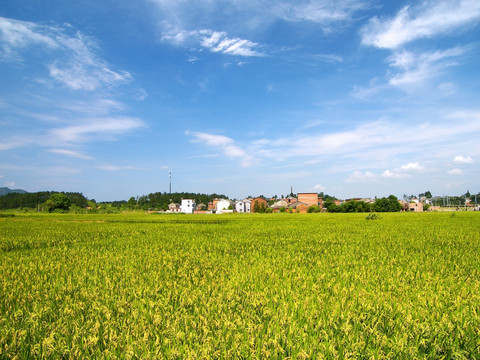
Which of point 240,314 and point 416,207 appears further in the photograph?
point 416,207

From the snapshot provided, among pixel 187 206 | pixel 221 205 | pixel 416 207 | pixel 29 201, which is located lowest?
pixel 416 207

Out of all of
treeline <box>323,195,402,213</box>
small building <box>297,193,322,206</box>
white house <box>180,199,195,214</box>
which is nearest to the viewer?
treeline <box>323,195,402,213</box>

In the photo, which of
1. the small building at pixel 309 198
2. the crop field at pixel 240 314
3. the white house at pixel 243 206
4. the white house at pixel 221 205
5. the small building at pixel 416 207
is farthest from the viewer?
the small building at pixel 416 207

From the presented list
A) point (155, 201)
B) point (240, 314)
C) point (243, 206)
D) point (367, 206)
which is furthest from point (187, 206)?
point (240, 314)

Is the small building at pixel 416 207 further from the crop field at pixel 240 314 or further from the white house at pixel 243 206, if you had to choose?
the crop field at pixel 240 314

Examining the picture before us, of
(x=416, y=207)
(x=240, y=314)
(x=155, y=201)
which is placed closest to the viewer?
(x=240, y=314)

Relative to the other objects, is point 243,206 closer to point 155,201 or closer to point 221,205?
point 221,205

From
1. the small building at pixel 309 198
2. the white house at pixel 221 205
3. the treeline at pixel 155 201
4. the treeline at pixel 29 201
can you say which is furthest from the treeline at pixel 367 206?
the treeline at pixel 29 201

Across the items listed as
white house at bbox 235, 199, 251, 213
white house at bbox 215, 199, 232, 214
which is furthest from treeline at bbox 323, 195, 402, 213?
white house at bbox 215, 199, 232, 214

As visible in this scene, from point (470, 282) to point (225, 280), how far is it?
12.6 ft

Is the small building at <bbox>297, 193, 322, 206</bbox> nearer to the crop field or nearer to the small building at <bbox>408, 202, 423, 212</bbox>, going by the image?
the small building at <bbox>408, 202, 423, 212</bbox>

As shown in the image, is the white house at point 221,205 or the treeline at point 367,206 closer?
the treeline at point 367,206

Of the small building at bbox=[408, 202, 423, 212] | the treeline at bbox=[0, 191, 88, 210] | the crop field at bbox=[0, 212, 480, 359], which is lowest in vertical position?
the small building at bbox=[408, 202, 423, 212]

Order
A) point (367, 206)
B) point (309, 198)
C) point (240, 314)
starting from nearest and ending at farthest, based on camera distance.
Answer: point (240, 314) < point (367, 206) < point (309, 198)
